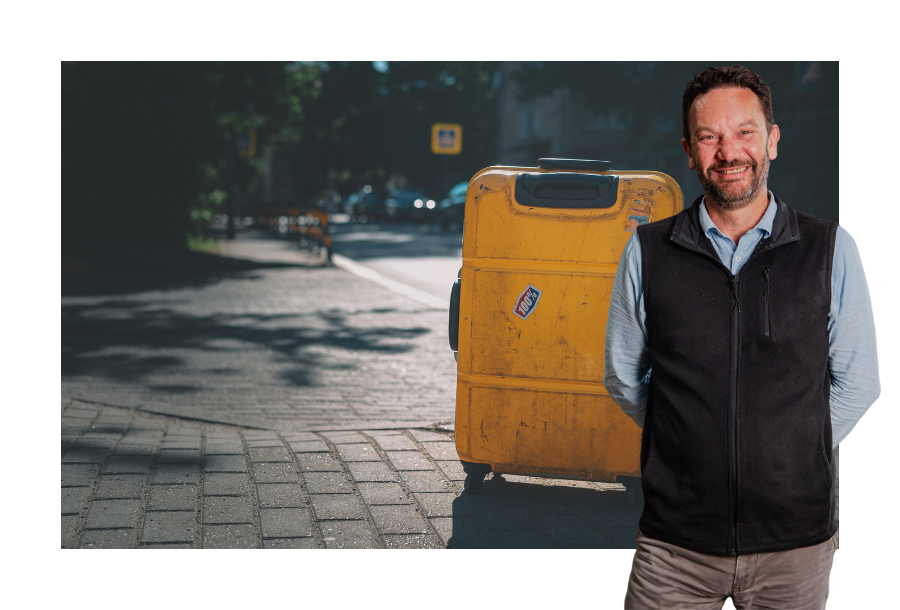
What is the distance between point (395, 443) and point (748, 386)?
3.51m

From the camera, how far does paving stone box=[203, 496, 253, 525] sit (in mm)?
4109

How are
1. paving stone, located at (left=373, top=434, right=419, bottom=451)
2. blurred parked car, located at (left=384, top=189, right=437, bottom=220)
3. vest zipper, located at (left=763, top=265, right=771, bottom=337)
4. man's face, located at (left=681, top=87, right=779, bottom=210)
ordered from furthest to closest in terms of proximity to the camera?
blurred parked car, located at (left=384, top=189, right=437, bottom=220), paving stone, located at (left=373, top=434, right=419, bottom=451), man's face, located at (left=681, top=87, right=779, bottom=210), vest zipper, located at (left=763, top=265, right=771, bottom=337)

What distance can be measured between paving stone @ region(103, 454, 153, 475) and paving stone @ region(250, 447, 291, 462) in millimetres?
541

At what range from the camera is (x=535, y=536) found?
4.02m

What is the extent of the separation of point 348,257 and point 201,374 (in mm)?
13155

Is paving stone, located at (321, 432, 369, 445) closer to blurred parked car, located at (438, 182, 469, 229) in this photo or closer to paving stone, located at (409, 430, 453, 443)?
paving stone, located at (409, 430, 453, 443)

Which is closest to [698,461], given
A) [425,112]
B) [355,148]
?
[425,112]

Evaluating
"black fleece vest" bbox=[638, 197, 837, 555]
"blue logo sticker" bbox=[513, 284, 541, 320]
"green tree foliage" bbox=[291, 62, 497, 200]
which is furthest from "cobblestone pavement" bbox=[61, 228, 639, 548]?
"green tree foliage" bbox=[291, 62, 497, 200]

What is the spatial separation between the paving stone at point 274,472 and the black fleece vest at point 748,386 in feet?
9.41

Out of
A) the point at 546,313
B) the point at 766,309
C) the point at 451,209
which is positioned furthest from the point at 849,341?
the point at 451,209

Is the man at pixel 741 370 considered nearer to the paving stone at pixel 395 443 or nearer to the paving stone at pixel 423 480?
the paving stone at pixel 423 480

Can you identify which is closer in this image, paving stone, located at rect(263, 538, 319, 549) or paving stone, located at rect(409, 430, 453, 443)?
paving stone, located at rect(263, 538, 319, 549)

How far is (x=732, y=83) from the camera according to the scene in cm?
221

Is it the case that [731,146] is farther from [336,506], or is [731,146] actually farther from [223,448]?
[223,448]
